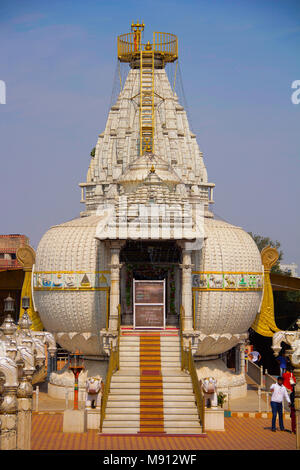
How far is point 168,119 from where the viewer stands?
50.4m

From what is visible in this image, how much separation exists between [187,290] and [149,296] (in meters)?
2.11

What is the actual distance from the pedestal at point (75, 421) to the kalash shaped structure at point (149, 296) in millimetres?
680

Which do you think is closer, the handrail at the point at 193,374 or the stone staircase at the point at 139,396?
the stone staircase at the point at 139,396

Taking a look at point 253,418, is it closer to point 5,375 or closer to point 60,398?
point 60,398

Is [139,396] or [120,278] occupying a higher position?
[120,278]

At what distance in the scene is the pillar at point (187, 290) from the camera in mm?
35281

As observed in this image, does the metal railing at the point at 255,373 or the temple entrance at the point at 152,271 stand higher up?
the temple entrance at the point at 152,271

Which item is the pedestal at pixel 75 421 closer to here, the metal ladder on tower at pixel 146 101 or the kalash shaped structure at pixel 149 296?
the kalash shaped structure at pixel 149 296

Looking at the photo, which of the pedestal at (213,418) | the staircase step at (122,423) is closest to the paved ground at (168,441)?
the pedestal at (213,418)

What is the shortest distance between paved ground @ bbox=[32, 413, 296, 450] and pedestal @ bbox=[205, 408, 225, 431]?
0.23 meters

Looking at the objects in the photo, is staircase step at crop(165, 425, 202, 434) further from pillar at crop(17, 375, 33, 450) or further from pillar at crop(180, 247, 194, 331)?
pillar at crop(17, 375, 33, 450)

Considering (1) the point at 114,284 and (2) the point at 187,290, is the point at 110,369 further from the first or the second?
(2) the point at 187,290

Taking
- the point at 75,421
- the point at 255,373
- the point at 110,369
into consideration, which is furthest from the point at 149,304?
the point at 255,373

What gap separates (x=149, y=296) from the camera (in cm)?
3728
